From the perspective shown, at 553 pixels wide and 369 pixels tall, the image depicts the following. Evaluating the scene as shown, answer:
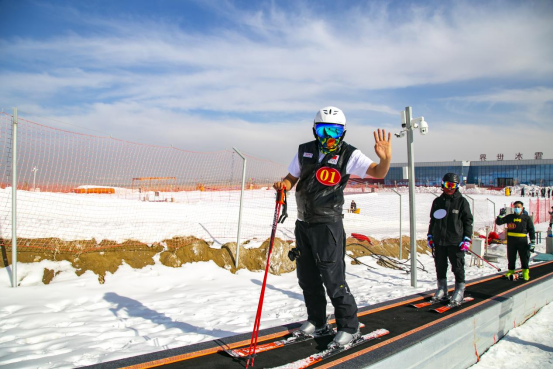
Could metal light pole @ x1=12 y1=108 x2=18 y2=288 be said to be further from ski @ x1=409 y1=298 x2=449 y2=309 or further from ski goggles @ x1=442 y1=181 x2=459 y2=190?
ski goggles @ x1=442 y1=181 x2=459 y2=190

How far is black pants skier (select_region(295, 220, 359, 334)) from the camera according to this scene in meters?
3.39

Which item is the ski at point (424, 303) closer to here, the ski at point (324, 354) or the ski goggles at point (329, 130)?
the ski at point (324, 354)

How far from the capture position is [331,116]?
3.46 meters

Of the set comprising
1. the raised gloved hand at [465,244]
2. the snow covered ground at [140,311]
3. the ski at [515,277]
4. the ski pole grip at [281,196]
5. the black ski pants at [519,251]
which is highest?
the ski pole grip at [281,196]

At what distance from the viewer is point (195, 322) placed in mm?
4961

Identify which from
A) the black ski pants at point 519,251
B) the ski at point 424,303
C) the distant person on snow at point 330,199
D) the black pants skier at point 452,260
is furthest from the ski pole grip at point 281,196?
the black ski pants at point 519,251

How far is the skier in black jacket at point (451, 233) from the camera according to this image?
5.63 m

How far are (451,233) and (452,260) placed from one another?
1.51 feet

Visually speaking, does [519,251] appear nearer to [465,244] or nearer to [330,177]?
[465,244]

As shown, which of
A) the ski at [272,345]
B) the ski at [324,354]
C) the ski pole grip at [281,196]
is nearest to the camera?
the ski at [324,354]

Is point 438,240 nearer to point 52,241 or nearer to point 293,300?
point 293,300

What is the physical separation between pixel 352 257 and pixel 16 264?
27.4ft

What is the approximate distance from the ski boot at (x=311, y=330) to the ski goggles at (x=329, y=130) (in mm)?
2048

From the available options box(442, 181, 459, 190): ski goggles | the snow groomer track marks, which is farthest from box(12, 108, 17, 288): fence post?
box(442, 181, 459, 190): ski goggles
